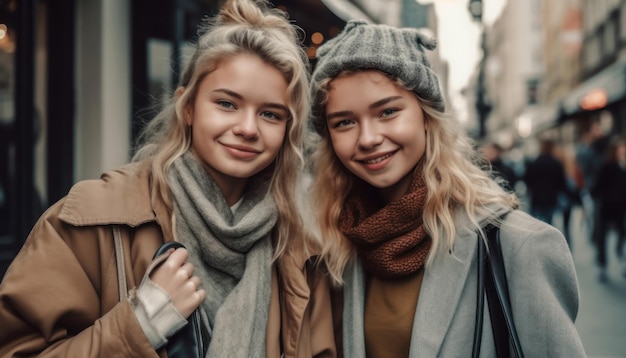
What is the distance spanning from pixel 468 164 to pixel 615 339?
14.2 feet

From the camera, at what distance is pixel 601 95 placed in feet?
72.5

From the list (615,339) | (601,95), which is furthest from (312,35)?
(601,95)

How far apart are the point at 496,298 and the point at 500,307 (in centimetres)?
3

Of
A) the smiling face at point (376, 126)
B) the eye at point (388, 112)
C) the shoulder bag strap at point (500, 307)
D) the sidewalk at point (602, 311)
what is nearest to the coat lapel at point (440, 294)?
the shoulder bag strap at point (500, 307)

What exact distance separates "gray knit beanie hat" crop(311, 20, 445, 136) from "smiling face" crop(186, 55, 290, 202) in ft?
0.67

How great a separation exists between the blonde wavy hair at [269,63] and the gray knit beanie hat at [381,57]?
3.6 inches

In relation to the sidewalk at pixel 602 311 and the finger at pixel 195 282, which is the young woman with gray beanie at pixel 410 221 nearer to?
the finger at pixel 195 282

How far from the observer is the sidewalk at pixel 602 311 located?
564 centimetres

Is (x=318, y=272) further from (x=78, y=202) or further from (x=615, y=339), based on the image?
(x=615, y=339)

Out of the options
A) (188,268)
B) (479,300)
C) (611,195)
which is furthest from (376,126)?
(611,195)

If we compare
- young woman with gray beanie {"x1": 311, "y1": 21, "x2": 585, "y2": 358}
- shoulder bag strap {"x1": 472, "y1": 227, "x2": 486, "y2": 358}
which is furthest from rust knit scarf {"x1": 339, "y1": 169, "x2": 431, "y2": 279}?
shoulder bag strap {"x1": 472, "y1": 227, "x2": 486, "y2": 358}

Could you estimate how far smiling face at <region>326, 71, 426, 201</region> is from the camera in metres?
2.29

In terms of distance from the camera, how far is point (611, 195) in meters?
9.34

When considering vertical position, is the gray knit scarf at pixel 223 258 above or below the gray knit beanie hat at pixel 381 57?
below
